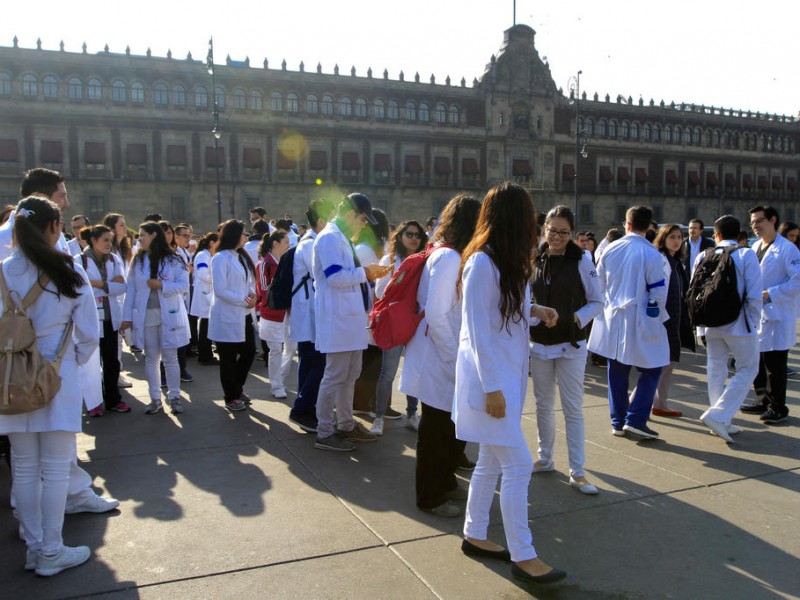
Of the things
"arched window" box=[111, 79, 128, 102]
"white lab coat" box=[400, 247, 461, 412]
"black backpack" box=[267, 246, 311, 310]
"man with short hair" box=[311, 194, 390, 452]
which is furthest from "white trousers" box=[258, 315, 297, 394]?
"arched window" box=[111, 79, 128, 102]

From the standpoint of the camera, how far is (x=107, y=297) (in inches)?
265

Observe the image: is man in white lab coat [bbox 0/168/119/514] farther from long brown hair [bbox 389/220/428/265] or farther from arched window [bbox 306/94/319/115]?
arched window [bbox 306/94/319/115]

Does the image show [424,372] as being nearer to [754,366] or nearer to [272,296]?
[272,296]

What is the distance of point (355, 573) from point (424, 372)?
49.8 inches

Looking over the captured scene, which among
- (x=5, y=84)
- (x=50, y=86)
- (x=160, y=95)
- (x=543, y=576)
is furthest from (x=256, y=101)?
(x=543, y=576)

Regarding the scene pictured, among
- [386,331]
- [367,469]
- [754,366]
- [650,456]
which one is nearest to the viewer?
[386,331]

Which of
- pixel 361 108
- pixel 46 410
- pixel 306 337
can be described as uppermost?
pixel 361 108

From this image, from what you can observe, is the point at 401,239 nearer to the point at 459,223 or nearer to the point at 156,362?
the point at 459,223

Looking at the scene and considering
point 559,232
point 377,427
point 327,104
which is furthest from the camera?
point 327,104

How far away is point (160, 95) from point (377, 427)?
3863 centimetres

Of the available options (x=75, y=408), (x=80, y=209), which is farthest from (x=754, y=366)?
(x=80, y=209)

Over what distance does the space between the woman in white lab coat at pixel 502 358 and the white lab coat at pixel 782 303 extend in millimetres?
4329

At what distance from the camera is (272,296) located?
6266 millimetres

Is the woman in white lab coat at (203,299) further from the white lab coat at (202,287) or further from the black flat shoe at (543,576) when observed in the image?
the black flat shoe at (543,576)
